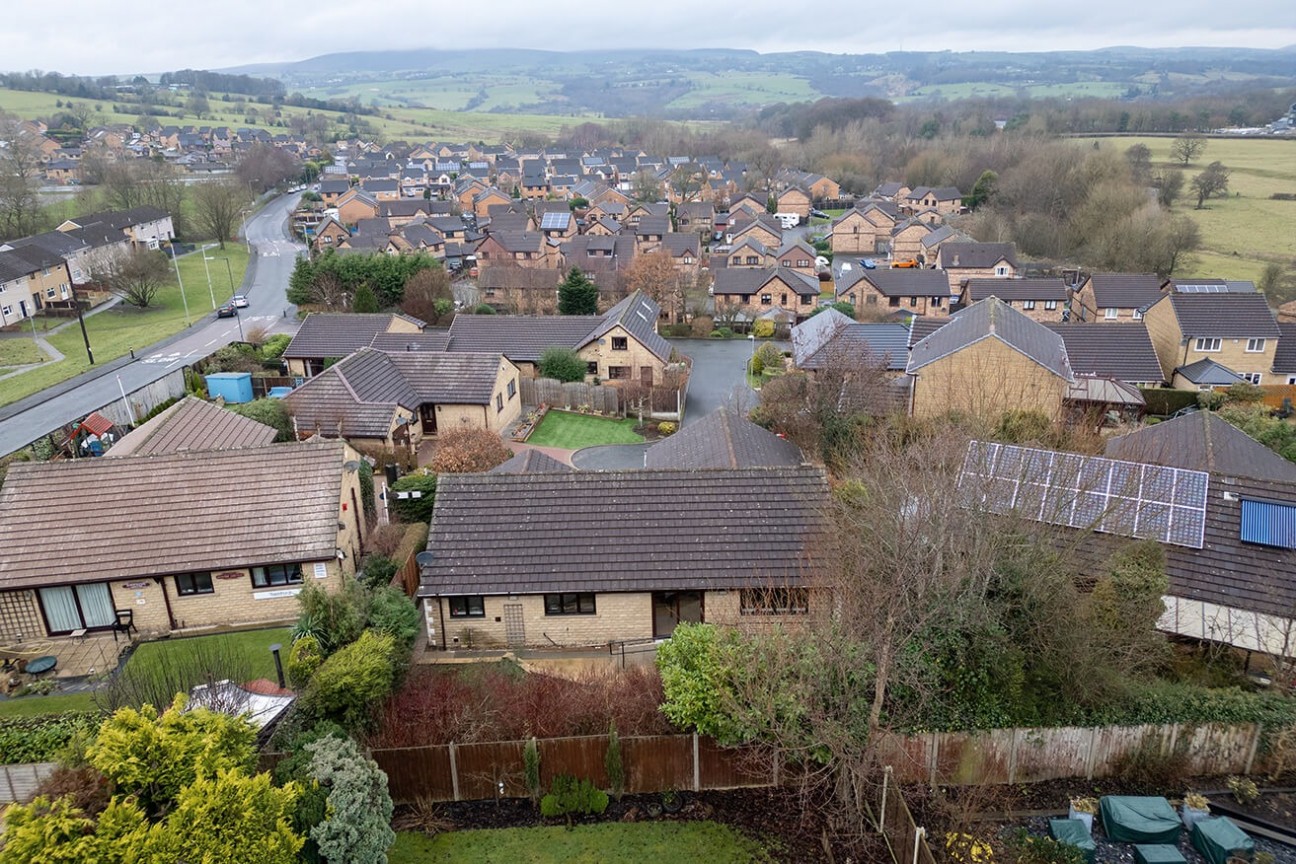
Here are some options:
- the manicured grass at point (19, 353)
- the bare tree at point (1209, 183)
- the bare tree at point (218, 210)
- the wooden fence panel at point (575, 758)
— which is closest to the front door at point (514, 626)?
the wooden fence panel at point (575, 758)

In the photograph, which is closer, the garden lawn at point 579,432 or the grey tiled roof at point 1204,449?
the grey tiled roof at point 1204,449

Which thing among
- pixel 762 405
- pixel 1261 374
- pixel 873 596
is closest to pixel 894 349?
pixel 762 405

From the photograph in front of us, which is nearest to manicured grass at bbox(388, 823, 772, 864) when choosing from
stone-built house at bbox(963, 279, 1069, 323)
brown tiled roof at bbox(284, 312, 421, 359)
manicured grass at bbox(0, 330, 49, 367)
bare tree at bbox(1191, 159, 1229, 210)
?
brown tiled roof at bbox(284, 312, 421, 359)

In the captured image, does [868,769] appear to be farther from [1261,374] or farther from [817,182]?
[817,182]

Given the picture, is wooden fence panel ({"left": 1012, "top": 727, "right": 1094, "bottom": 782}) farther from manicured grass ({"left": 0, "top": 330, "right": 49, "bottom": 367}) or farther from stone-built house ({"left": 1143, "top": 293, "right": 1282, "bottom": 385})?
manicured grass ({"left": 0, "top": 330, "right": 49, "bottom": 367})

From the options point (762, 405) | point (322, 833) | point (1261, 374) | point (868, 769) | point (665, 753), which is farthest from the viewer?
point (1261, 374)

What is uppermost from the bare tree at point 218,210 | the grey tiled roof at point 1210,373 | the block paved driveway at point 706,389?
the bare tree at point 218,210

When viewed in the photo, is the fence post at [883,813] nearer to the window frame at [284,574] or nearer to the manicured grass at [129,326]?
the window frame at [284,574]
